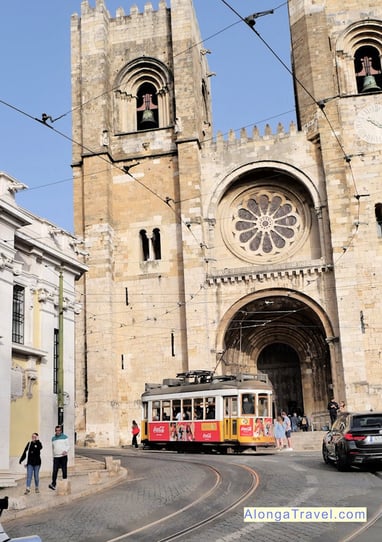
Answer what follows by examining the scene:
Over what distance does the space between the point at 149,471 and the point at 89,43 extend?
77.4ft

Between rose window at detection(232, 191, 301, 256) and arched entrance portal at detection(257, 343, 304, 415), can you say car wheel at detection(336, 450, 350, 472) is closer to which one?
rose window at detection(232, 191, 301, 256)

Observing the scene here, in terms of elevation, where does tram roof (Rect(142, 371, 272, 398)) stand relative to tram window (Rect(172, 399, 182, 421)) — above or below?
above

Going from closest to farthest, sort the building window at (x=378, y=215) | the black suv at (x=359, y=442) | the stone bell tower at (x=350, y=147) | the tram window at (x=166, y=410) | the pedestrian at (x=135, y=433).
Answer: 1. the black suv at (x=359, y=442)
2. the tram window at (x=166, y=410)
3. the stone bell tower at (x=350, y=147)
4. the pedestrian at (x=135, y=433)
5. the building window at (x=378, y=215)

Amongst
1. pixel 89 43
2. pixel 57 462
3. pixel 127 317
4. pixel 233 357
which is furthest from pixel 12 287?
pixel 89 43

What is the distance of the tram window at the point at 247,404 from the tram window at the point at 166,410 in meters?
3.37

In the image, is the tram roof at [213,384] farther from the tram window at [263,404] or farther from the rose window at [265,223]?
the rose window at [265,223]

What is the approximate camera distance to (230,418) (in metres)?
21.8

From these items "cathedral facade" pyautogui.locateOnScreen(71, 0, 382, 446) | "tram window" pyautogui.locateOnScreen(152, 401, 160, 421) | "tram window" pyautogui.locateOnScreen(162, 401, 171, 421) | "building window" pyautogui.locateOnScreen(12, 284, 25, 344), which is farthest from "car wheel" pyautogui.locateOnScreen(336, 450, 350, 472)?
"cathedral facade" pyautogui.locateOnScreen(71, 0, 382, 446)

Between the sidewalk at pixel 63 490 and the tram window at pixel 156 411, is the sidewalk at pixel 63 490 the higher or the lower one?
the lower one

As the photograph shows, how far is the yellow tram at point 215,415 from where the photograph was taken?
70.9 feet

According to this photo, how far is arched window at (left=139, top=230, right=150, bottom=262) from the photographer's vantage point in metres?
31.3

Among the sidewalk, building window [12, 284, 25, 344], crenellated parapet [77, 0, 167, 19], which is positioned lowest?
the sidewalk

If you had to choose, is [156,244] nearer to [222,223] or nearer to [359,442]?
[222,223]

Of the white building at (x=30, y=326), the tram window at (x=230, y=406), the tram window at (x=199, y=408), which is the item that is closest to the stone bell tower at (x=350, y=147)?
the tram window at (x=230, y=406)
